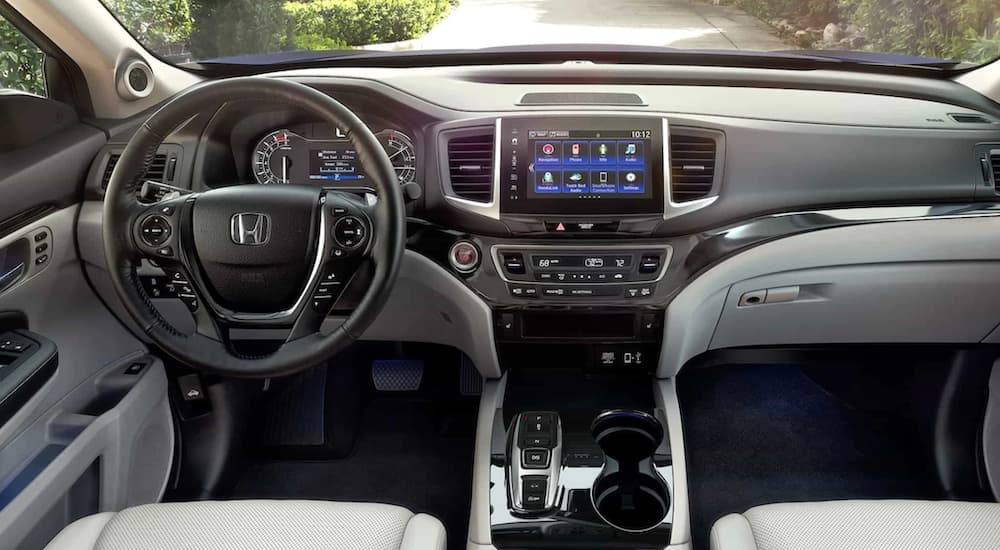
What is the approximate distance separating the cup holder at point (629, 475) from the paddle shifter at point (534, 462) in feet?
0.35

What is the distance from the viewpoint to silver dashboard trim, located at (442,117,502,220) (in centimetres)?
187

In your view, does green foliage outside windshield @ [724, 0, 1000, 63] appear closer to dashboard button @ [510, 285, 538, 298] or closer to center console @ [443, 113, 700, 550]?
center console @ [443, 113, 700, 550]

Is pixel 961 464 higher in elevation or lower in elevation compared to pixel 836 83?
lower

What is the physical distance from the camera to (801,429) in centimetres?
260

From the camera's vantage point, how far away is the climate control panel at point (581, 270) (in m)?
1.92

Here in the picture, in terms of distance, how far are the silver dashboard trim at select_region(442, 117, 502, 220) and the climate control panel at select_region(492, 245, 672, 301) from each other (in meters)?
0.10

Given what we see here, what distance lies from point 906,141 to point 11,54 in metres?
2.30

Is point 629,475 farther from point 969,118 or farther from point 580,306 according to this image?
point 969,118

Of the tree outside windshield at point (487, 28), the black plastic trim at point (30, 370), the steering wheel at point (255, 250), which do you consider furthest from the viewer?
the tree outside windshield at point (487, 28)

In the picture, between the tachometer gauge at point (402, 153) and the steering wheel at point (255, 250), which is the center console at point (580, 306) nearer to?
the tachometer gauge at point (402, 153)

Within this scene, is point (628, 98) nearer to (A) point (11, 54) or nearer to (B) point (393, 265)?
(B) point (393, 265)

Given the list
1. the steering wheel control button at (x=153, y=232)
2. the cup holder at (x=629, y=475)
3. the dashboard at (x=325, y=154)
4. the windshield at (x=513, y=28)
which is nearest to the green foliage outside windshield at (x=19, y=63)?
the windshield at (x=513, y=28)

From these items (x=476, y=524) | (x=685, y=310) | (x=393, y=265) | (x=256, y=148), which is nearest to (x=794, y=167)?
(x=685, y=310)

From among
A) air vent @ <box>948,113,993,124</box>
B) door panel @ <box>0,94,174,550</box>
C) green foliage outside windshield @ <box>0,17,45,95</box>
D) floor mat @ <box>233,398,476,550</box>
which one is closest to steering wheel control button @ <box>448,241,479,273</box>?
floor mat @ <box>233,398,476,550</box>
